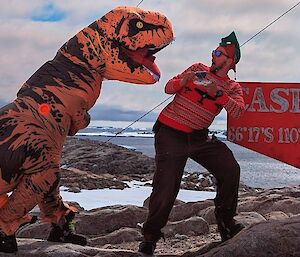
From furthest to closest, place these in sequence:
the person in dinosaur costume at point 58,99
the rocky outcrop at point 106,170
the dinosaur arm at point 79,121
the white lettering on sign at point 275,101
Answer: the rocky outcrop at point 106,170
the white lettering on sign at point 275,101
the dinosaur arm at point 79,121
the person in dinosaur costume at point 58,99

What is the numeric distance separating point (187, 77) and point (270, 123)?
975mm

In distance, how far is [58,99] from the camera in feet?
13.1

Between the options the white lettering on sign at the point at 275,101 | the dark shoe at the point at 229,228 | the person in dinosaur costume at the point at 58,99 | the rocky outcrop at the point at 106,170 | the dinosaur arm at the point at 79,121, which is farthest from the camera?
the rocky outcrop at the point at 106,170

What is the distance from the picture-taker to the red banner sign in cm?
485

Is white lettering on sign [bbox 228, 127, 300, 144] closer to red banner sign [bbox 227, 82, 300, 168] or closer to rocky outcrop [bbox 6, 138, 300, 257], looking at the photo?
red banner sign [bbox 227, 82, 300, 168]

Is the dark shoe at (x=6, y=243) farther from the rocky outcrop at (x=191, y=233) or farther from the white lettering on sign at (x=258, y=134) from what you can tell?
A: the white lettering on sign at (x=258, y=134)

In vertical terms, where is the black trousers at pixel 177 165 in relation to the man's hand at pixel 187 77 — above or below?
below

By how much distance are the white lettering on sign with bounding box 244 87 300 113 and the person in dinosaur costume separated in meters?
A: 1.02

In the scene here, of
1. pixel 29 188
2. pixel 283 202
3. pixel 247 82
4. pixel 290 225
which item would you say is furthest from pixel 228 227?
pixel 283 202

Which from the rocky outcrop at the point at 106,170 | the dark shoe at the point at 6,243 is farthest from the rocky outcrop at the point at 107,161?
the dark shoe at the point at 6,243

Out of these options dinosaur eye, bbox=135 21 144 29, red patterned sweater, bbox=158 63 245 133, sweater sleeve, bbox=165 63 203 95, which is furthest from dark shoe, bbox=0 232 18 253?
dinosaur eye, bbox=135 21 144 29

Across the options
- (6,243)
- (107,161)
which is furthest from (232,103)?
(107,161)

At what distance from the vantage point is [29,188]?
393cm

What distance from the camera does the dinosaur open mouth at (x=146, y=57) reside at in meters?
4.12
